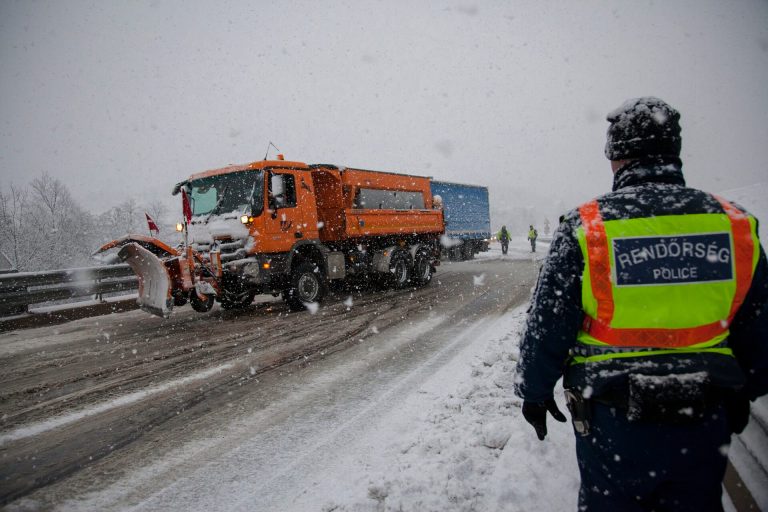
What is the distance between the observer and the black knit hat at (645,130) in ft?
5.34

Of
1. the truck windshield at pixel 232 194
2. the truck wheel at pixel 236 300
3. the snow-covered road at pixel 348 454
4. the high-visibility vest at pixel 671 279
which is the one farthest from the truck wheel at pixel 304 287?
the high-visibility vest at pixel 671 279

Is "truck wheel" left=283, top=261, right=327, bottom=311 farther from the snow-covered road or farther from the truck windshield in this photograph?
the snow-covered road

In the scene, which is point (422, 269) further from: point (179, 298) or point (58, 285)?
point (58, 285)

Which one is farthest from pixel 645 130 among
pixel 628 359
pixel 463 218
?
pixel 463 218

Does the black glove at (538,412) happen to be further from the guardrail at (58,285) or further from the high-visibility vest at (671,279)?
the guardrail at (58,285)

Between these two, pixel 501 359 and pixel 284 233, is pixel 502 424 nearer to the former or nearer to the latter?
pixel 501 359

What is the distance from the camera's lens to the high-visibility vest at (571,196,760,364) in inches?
58.9

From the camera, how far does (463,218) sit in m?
22.7

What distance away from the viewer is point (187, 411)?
4.09 meters

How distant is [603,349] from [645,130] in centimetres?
83

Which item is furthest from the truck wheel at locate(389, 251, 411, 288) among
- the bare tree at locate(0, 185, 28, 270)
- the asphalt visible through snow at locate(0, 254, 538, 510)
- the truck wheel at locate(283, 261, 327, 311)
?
the bare tree at locate(0, 185, 28, 270)

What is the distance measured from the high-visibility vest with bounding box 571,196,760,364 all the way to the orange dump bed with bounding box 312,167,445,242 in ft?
29.5

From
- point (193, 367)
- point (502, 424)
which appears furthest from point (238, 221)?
point (502, 424)

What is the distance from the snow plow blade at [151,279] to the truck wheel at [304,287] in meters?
2.30
